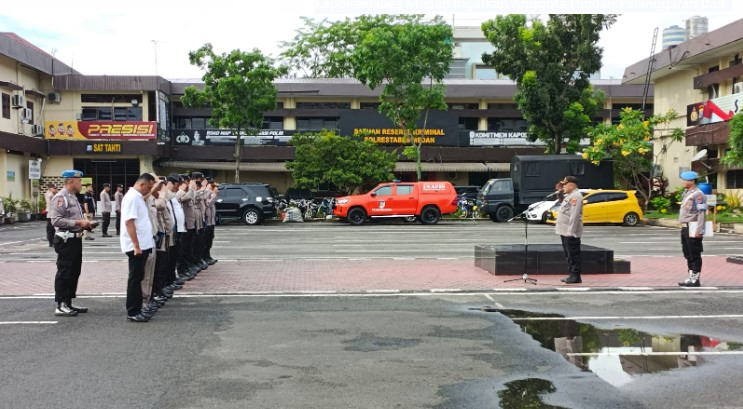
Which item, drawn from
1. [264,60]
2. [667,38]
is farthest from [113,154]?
[667,38]

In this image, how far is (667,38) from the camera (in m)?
55.2

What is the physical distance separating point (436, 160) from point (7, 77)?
2335 centimetres

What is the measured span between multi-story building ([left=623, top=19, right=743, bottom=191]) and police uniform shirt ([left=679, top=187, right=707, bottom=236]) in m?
20.0

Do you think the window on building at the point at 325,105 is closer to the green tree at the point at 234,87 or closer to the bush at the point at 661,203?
the green tree at the point at 234,87

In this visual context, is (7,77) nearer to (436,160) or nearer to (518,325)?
(436,160)

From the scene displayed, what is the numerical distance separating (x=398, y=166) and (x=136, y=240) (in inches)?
1302

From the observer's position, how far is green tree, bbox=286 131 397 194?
33.2 m

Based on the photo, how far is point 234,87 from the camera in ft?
111

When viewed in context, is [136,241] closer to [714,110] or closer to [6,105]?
[714,110]

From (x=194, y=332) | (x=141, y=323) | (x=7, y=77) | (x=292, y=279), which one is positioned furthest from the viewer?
(x=7, y=77)

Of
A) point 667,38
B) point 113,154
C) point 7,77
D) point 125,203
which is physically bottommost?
point 125,203

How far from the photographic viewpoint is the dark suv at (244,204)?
29.8 m

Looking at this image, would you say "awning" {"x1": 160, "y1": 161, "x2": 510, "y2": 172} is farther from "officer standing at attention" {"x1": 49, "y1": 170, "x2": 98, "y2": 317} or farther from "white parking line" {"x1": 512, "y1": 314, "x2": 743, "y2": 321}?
"white parking line" {"x1": 512, "y1": 314, "x2": 743, "y2": 321}

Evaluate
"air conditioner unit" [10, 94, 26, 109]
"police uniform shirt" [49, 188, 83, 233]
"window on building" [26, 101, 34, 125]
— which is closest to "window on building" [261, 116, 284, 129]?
"window on building" [26, 101, 34, 125]
